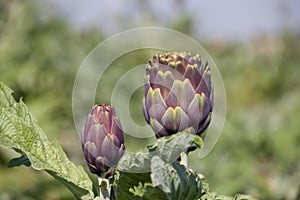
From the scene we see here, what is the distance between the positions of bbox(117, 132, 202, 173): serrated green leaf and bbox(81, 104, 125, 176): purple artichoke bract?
0.04 m

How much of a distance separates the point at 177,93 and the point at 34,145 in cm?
16

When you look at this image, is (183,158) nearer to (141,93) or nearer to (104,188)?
(104,188)

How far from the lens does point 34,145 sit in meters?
0.61

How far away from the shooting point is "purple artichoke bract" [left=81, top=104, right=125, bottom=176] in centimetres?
57

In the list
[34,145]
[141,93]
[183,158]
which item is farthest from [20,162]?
[141,93]

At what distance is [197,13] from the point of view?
479 centimetres

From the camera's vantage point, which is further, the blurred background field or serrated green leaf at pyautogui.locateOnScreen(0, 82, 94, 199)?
the blurred background field

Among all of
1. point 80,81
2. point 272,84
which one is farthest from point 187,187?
point 272,84

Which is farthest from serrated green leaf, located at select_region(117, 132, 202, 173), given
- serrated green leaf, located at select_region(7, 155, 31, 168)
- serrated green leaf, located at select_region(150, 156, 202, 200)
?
serrated green leaf, located at select_region(7, 155, 31, 168)

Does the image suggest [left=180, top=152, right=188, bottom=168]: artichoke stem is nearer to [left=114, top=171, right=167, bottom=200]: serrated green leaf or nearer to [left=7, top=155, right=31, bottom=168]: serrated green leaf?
[left=114, top=171, right=167, bottom=200]: serrated green leaf

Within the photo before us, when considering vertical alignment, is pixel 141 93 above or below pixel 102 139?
above

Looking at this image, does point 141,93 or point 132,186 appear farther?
point 141,93

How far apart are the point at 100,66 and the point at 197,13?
123 cm

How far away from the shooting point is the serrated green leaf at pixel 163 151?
0.53 metres
